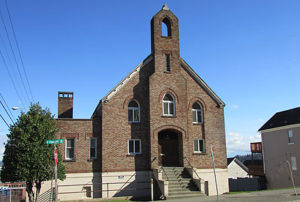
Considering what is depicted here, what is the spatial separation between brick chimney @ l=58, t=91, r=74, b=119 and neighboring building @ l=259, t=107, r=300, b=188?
25.0m

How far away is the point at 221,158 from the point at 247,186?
42.0 ft

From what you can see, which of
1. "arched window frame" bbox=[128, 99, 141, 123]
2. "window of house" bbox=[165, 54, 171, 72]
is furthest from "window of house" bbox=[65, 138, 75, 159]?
"window of house" bbox=[165, 54, 171, 72]

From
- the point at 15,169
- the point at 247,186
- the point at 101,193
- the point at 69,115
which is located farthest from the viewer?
the point at 247,186

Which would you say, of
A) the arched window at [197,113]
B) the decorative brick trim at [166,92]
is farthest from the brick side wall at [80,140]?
the arched window at [197,113]

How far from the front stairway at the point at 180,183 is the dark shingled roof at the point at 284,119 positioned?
19.8m

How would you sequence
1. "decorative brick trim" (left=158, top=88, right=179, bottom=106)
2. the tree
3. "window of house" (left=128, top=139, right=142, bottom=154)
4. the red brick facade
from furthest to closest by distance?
"decorative brick trim" (left=158, top=88, right=179, bottom=106), "window of house" (left=128, top=139, right=142, bottom=154), the red brick facade, the tree

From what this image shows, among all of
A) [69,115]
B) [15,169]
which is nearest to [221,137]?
[69,115]

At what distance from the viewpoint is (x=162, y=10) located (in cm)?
2434

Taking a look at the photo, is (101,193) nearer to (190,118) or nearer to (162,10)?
(190,118)

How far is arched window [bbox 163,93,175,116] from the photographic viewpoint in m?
23.0

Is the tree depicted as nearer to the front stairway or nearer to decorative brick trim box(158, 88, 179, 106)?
the front stairway

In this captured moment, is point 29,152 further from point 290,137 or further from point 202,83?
point 290,137

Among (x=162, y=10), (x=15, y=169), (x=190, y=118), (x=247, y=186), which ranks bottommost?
(x=247, y=186)

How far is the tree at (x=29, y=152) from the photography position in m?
16.5
